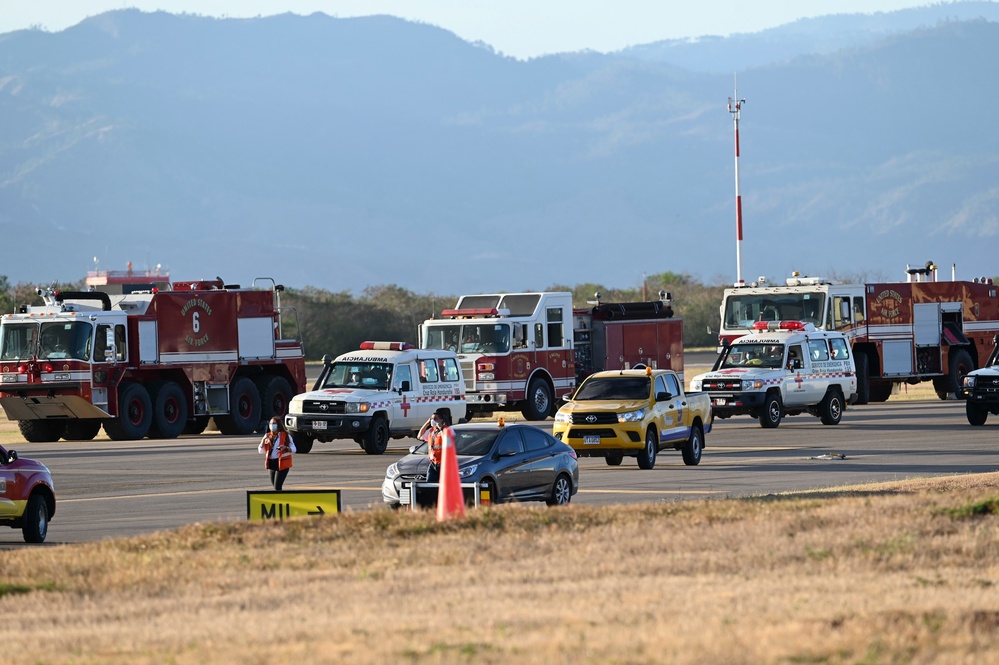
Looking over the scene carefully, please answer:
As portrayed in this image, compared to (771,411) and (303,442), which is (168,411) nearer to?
(303,442)

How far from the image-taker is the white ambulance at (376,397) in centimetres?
3219

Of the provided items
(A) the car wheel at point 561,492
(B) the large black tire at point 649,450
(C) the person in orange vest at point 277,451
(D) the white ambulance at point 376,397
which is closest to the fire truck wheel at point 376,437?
(D) the white ambulance at point 376,397

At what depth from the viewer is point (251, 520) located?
17.7 m

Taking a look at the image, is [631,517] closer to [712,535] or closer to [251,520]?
[712,535]

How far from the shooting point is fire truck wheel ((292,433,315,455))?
109 ft

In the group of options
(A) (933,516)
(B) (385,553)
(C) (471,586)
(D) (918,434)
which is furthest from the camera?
(D) (918,434)

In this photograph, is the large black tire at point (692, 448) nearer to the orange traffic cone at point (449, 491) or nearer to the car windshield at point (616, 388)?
the car windshield at point (616, 388)

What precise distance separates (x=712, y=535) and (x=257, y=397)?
26.4 meters

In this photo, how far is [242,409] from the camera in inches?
1609

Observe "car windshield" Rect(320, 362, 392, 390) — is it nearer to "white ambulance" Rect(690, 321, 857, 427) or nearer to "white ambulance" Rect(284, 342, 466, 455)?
"white ambulance" Rect(284, 342, 466, 455)

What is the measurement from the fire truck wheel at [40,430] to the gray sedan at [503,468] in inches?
782

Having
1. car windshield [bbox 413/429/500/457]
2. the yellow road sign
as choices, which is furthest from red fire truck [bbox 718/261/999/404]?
the yellow road sign

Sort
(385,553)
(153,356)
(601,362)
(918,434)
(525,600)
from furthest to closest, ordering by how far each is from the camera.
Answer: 1. (601,362)
2. (153,356)
3. (918,434)
4. (385,553)
5. (525,600)

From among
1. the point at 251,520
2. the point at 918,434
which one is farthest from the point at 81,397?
the point at 251,520
